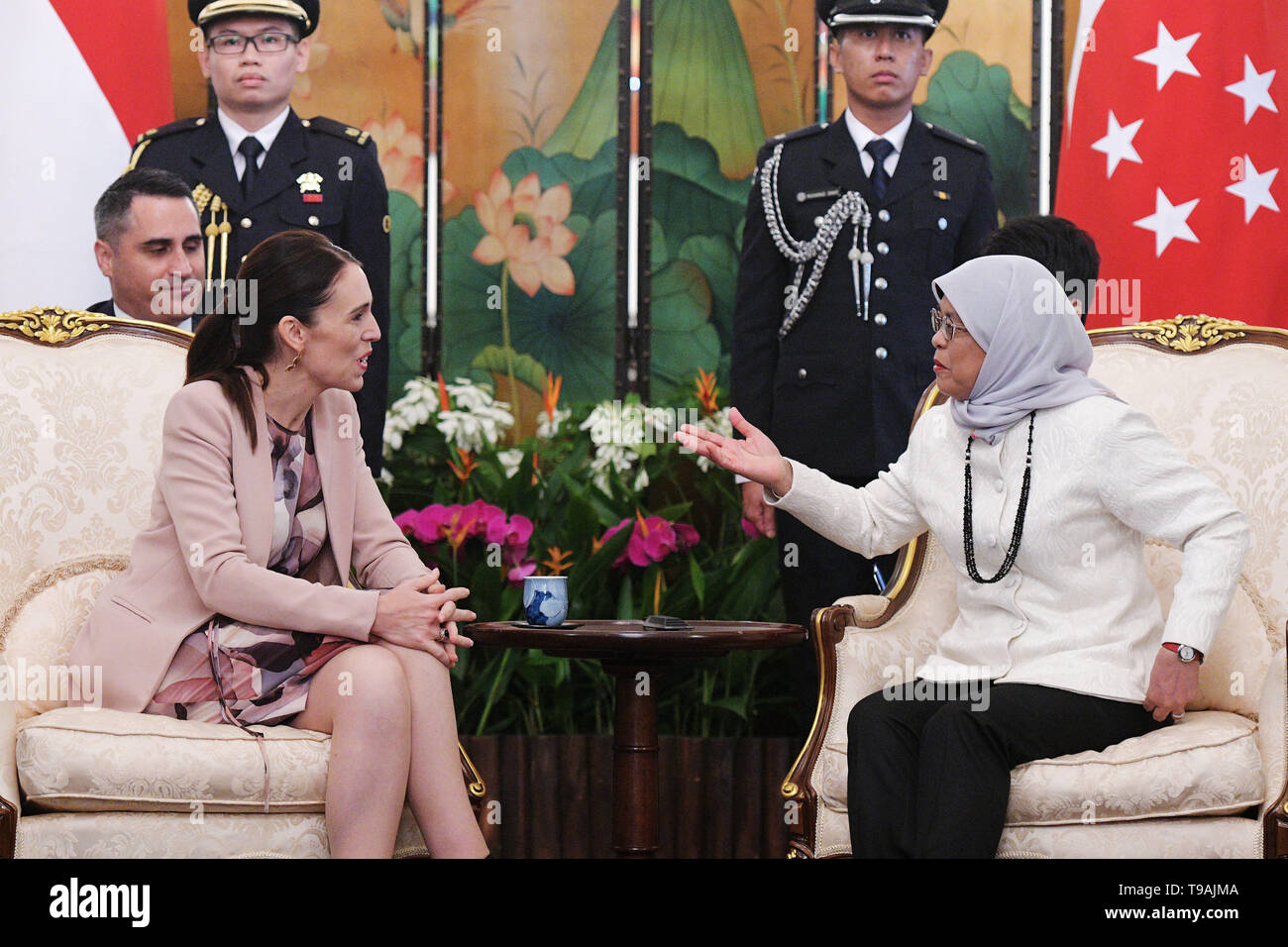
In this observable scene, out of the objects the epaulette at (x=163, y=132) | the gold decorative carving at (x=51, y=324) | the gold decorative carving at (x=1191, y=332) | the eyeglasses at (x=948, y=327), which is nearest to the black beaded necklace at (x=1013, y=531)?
the eyeglasses at (x=948, y=327)

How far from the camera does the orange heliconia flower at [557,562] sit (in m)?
3.45

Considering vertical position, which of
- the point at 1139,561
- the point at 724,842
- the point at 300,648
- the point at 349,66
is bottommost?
the point at 724,842

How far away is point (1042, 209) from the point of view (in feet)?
14.8

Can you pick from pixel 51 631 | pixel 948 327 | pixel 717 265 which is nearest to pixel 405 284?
pixel 717 265

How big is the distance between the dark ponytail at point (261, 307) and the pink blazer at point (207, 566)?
29mm

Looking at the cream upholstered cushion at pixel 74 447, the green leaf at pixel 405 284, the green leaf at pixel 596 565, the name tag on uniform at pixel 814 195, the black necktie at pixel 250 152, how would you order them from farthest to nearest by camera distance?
the green leaf at pixel 405 284
the black necktie at pixel 250 152
the green leaf at pixel 596 565
the name tag on uniform at pixel 814 195
the cream upholstered cushion at pixel 74 447

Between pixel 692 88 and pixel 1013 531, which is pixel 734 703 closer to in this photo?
pixel 1013 531

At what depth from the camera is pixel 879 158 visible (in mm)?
3605

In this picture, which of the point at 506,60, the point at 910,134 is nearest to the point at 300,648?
the point at 910,134

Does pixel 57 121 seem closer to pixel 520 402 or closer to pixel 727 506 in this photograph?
pixel 520 402

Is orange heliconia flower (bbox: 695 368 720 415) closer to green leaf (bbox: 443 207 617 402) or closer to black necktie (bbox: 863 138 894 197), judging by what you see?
green leaf (bbox: 443 207 617 402)

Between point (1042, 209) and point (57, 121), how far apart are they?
2957 mm

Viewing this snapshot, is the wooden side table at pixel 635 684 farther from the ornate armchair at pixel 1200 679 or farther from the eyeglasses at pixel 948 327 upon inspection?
the eyeglasses at pixel 948 327
